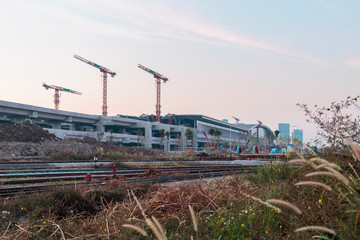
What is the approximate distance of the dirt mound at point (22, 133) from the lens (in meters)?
51.8

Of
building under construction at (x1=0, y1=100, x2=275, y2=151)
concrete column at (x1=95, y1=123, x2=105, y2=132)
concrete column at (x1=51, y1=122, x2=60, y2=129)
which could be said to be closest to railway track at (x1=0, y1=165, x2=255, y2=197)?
building under construction at (x1=0, y1=100, x2=275, y2=151)

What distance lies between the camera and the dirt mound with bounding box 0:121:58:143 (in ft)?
170

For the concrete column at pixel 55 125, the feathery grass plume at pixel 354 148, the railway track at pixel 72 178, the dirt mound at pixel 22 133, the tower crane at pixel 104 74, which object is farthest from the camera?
the tower crane at pixel 104 74

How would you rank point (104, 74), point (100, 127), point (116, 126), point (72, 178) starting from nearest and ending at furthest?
1. point (72, 178)
2. point (100, 127)
3. point (116, 126)
4. point (104, 74)

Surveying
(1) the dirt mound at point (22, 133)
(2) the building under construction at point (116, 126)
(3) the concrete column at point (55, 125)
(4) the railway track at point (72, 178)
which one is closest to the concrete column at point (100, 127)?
(2) the building under construction at point (116, 126)

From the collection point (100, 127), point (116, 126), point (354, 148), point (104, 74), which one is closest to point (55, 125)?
point (100, 127)

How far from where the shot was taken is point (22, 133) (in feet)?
180

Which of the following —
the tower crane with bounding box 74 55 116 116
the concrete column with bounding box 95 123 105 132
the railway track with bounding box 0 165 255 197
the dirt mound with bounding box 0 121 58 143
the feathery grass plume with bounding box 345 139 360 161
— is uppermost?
the tower crane with bounding box 74 55 116 116

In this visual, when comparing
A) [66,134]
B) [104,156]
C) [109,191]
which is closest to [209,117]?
[66,134]

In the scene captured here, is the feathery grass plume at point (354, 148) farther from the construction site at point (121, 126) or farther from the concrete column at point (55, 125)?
the concrete column at point (55, 125)

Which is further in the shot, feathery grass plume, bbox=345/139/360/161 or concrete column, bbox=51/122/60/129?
concrete column, bbox=51/122/60/129

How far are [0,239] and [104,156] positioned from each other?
3916cm

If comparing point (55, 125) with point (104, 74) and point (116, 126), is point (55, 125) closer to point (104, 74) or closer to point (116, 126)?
point (116, 126)

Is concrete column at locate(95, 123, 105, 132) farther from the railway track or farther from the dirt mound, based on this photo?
the railway track
